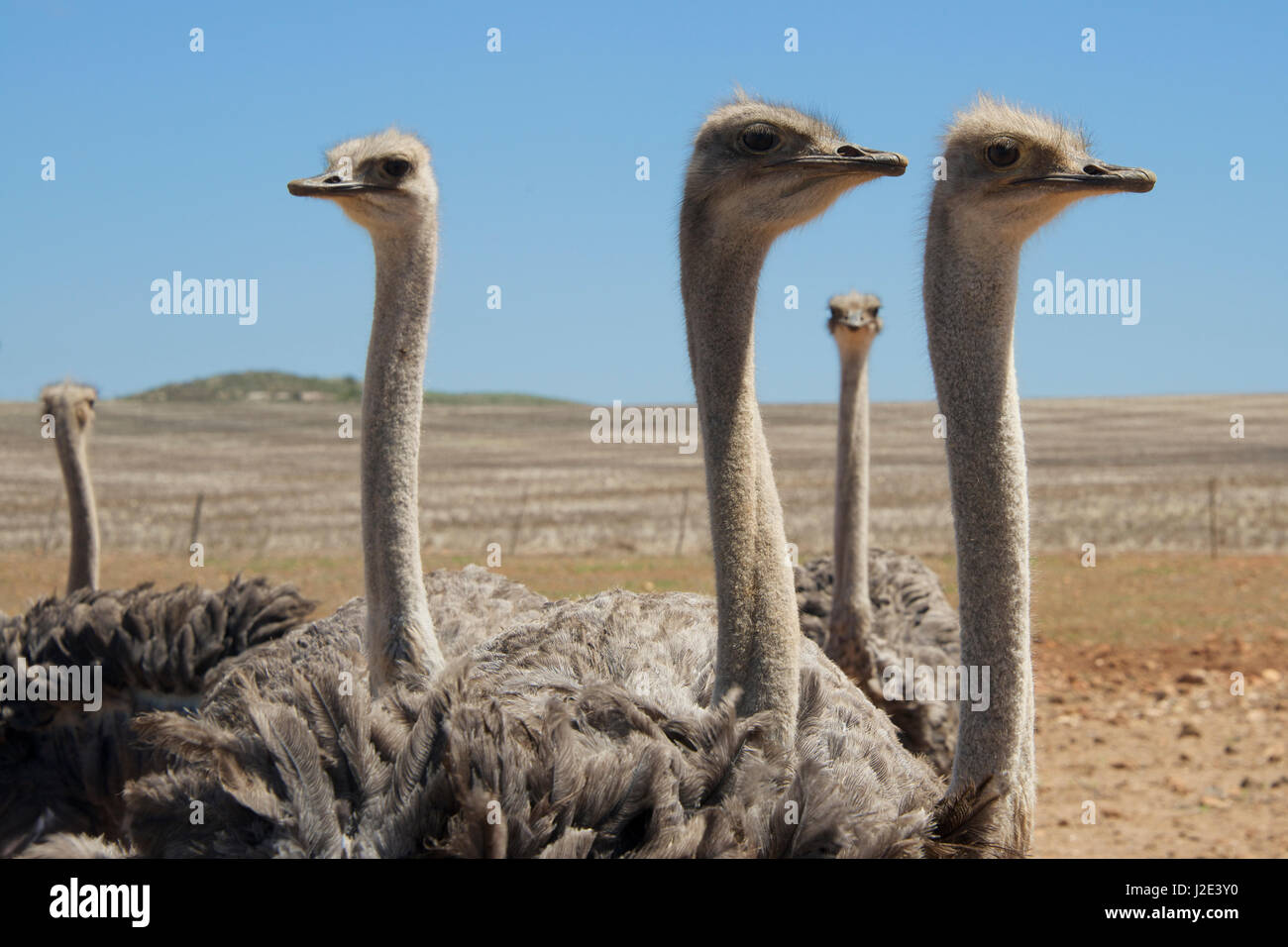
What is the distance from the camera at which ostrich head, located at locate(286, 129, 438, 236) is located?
4.63m

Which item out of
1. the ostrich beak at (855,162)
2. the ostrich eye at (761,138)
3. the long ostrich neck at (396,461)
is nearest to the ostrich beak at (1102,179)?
the ostrich beak at (855,162)

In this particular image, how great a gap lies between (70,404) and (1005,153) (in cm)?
579

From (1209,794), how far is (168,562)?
543 inches

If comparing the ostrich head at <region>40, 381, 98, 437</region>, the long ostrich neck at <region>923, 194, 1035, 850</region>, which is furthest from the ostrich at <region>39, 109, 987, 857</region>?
the ostrich head at <region>40, 381, 98, 437</region>

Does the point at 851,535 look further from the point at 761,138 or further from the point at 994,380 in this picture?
the point at 761,138

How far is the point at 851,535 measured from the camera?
6.70m

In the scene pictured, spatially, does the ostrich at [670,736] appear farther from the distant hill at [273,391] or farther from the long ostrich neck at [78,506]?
the distant hill at [273,391]

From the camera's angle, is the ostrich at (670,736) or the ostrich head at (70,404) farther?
the ostrich head at (70,404)

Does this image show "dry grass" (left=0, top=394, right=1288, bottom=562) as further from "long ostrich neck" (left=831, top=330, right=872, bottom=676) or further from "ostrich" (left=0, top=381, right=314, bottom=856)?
"ostrich" (left=0, top=381, right=314, bottom=856)

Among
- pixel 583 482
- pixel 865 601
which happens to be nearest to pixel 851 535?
pixel 865 601

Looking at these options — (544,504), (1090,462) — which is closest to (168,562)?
(544,504)

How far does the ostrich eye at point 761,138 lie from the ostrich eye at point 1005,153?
561 mm

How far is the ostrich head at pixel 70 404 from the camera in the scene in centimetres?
761
